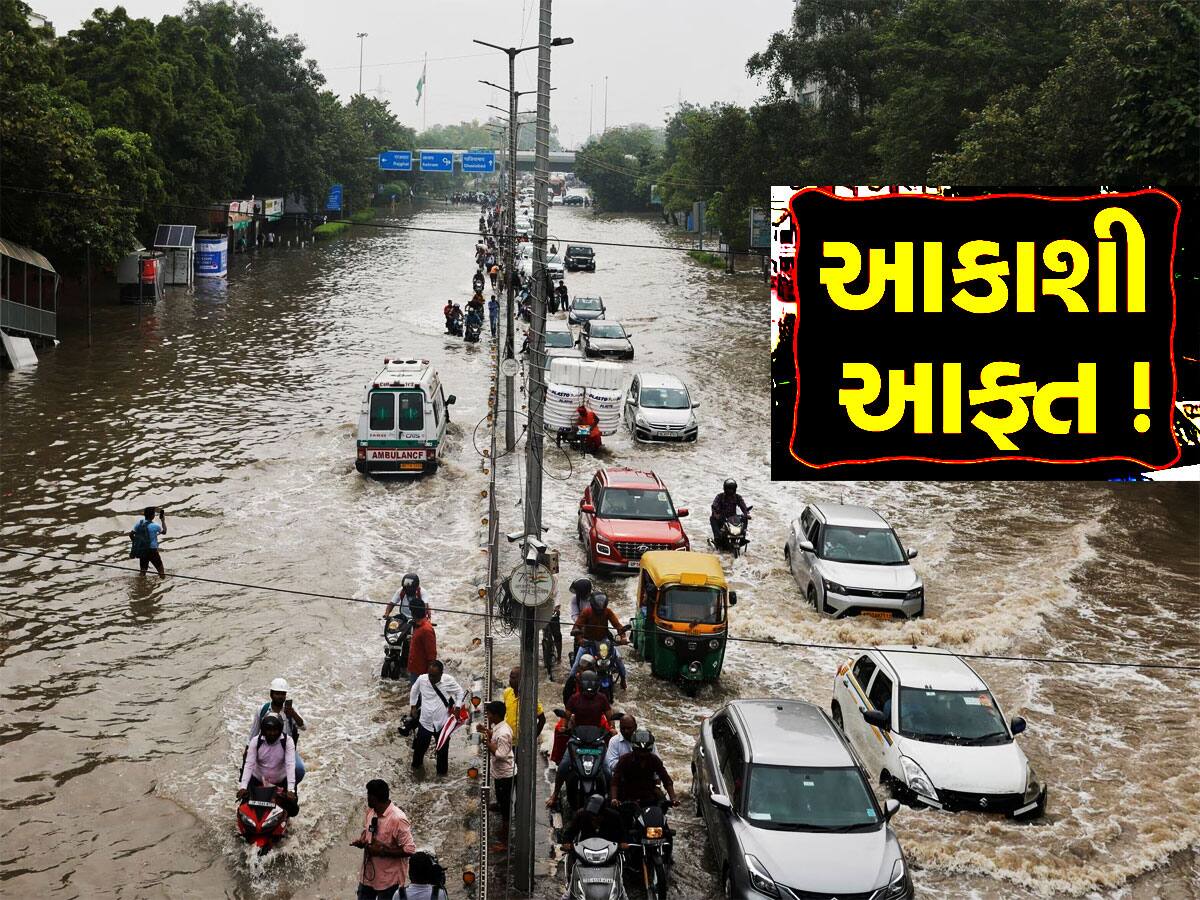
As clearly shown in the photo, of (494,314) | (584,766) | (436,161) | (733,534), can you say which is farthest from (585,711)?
(436,161)

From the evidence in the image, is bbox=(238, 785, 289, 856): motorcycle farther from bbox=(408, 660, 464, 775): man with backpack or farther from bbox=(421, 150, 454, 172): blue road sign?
bbox=(421, 150, 454, 172): blue road sign

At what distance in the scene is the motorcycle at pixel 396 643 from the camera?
16.8 meters

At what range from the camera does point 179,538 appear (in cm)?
2314

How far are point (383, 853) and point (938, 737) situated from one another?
248 inches

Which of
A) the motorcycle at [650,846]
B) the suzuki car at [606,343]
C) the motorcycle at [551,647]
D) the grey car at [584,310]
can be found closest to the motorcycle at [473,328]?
the suzuki car at [606,343]

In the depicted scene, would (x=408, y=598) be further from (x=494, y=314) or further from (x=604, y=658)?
(x=494, y=314)

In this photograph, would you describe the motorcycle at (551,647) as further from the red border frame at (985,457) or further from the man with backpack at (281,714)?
the red border frame at (985,457)

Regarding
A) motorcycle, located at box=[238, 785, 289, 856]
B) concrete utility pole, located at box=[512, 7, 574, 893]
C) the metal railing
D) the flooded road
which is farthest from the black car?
motorcycle, located at box=[238, 785, 289, 856]

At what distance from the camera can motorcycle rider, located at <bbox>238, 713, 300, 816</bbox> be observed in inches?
478

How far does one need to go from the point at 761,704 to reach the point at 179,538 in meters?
13.6

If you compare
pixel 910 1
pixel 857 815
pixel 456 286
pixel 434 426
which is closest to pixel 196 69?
pixel 456 286

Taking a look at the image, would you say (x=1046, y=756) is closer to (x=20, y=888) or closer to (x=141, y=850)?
(x=141, y=850)

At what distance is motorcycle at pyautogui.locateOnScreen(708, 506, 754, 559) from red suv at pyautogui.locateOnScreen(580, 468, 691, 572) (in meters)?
1.26

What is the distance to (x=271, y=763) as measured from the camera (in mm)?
12227
